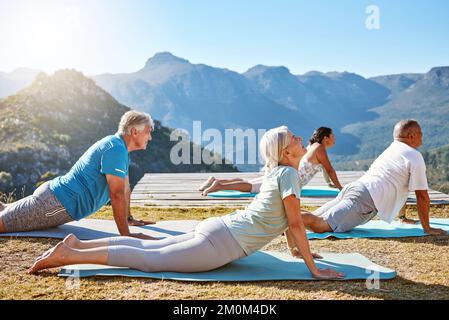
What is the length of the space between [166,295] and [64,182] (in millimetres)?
1777

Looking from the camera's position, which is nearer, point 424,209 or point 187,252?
point 187,252

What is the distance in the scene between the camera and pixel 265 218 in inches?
127

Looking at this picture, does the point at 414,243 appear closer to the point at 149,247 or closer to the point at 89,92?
the point at 149,247

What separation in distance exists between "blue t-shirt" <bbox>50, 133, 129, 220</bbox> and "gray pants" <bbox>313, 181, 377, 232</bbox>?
80.7 inches

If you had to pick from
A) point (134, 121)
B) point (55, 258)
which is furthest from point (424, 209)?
point (55, 258)

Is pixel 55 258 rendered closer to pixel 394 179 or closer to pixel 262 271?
pixel 262 271

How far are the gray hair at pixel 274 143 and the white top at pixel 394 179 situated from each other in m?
1.79

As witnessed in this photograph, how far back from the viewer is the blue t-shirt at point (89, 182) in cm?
409

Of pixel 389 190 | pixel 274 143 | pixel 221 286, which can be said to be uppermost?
pixel 274 143

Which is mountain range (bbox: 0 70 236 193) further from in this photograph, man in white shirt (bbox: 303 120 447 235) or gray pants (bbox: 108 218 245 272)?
gray pants (bbox: 108 218 245 272)

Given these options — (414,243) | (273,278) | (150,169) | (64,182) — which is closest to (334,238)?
(414,243)

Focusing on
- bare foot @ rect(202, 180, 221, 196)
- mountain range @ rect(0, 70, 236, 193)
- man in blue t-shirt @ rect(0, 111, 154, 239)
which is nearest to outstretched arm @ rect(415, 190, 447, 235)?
man in blue t-shirt @ rect(0, 111, 154, 239)

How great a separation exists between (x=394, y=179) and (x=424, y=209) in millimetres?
398

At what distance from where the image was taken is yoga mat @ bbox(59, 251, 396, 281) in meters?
3.23
